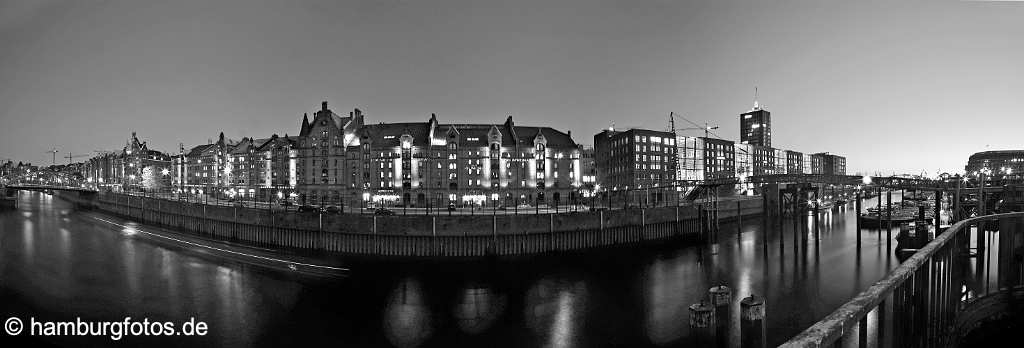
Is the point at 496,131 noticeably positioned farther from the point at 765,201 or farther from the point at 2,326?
the point at 2,326

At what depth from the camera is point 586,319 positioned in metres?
25.9

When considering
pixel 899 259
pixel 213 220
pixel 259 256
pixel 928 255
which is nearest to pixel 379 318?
pixel 259 256

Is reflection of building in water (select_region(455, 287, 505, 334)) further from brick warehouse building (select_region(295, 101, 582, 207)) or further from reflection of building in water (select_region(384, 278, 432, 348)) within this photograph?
brick warehouse building (select_region(295, 101, 582, 207))

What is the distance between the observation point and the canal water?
77.0 ft

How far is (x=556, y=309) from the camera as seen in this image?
27.7m

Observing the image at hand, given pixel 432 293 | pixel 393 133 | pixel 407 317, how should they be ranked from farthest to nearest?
pixel 393 133 → pixel 432 293 → pixel 407 317

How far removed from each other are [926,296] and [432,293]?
90.5ft

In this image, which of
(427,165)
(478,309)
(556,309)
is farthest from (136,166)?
(556,309)

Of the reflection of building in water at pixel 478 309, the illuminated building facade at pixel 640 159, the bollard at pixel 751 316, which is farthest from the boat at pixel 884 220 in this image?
the bollard at pixel 751 316

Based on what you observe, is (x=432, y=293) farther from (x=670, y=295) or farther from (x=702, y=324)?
(x=702, y=324)

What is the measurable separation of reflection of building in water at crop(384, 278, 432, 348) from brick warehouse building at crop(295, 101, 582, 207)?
46.1 meters

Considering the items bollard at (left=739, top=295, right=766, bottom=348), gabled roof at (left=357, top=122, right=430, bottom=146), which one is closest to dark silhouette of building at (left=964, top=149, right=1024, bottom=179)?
gabled roof at (left=357, top=122, right=430, bottom=146)

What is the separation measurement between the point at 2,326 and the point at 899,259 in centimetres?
6361

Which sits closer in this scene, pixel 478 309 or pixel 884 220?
pixel 478 309
